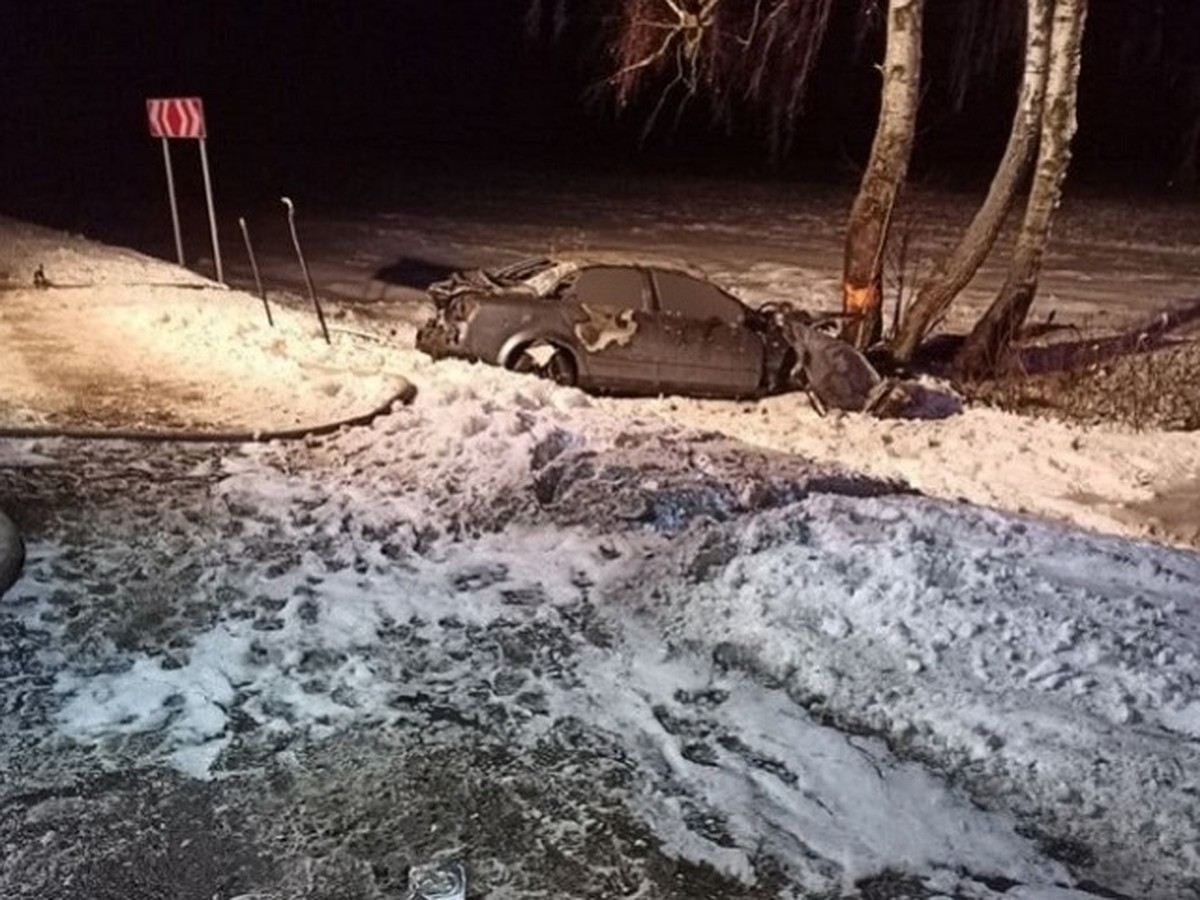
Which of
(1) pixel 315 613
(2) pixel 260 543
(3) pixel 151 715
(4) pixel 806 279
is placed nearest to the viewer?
(3) pixel 151 715

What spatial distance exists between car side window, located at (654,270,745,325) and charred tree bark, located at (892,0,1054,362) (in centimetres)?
354

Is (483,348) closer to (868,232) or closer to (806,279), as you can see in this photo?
(868,232)

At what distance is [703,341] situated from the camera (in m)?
13.6

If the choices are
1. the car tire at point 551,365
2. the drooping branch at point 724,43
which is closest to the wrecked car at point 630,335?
the car tire at point 551,365

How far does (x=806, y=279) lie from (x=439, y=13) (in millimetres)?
50971

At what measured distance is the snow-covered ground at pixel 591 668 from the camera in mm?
5832

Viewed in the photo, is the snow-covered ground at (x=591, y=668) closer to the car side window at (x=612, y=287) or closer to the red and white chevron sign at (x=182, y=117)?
the car side window at (x=612, y=287)

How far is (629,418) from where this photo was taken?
11.6 m

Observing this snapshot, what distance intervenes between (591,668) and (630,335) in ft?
20.9

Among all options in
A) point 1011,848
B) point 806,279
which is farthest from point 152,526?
point 806,279

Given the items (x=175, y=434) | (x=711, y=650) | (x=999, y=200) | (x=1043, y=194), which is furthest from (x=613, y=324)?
(x=711, y=650)

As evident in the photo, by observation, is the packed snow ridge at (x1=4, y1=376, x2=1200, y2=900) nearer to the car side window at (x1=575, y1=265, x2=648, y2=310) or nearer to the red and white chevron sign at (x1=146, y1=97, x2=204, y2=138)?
the car side window at (x1=575, y1=265, x2=648, y2=310)

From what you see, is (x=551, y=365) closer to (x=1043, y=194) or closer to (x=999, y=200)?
(x=999, y=200)

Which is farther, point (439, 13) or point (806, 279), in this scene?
point (439, 13)
